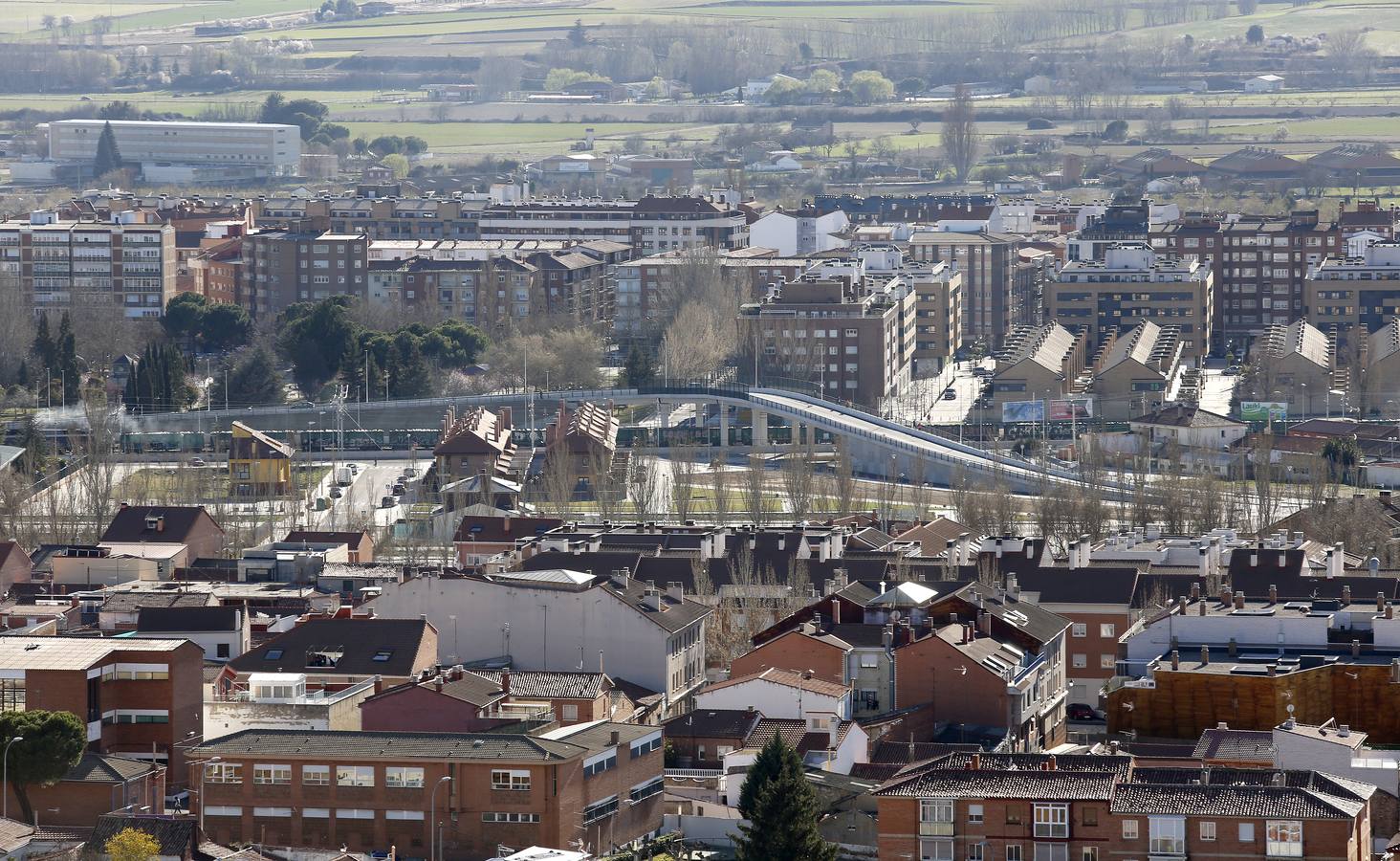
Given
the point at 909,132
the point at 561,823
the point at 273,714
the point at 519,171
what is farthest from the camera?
the point at 909,132

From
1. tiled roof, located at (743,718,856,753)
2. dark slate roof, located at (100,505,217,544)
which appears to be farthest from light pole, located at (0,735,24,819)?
dark slate roof, located at (100,505,217,544)

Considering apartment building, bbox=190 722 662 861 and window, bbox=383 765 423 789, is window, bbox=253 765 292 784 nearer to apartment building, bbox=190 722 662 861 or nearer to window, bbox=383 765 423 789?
apartment building, bbox=190 722 662 861

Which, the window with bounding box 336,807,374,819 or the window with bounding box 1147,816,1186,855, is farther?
the window with bounding box 336,807,374,819

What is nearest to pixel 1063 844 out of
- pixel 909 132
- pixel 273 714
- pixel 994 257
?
pixel 273 714

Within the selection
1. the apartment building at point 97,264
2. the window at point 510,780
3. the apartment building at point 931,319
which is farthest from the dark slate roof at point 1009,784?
the apartment building at point 97,264

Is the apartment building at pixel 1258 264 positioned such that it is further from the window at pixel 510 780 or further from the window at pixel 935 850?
the window at pixel 935 850

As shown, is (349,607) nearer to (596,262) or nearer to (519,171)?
(596,262)

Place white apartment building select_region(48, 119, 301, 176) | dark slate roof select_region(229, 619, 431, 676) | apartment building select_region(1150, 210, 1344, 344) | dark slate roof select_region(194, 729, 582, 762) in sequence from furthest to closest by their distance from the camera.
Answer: white apartment building select_region(48, 119, 301, 176), apartment building select_region(1150, 210, 1344, 344), dark slate roof select_region(229, 619, 431, 676), dark slate roof select_region(194, 729, 582, 762)
